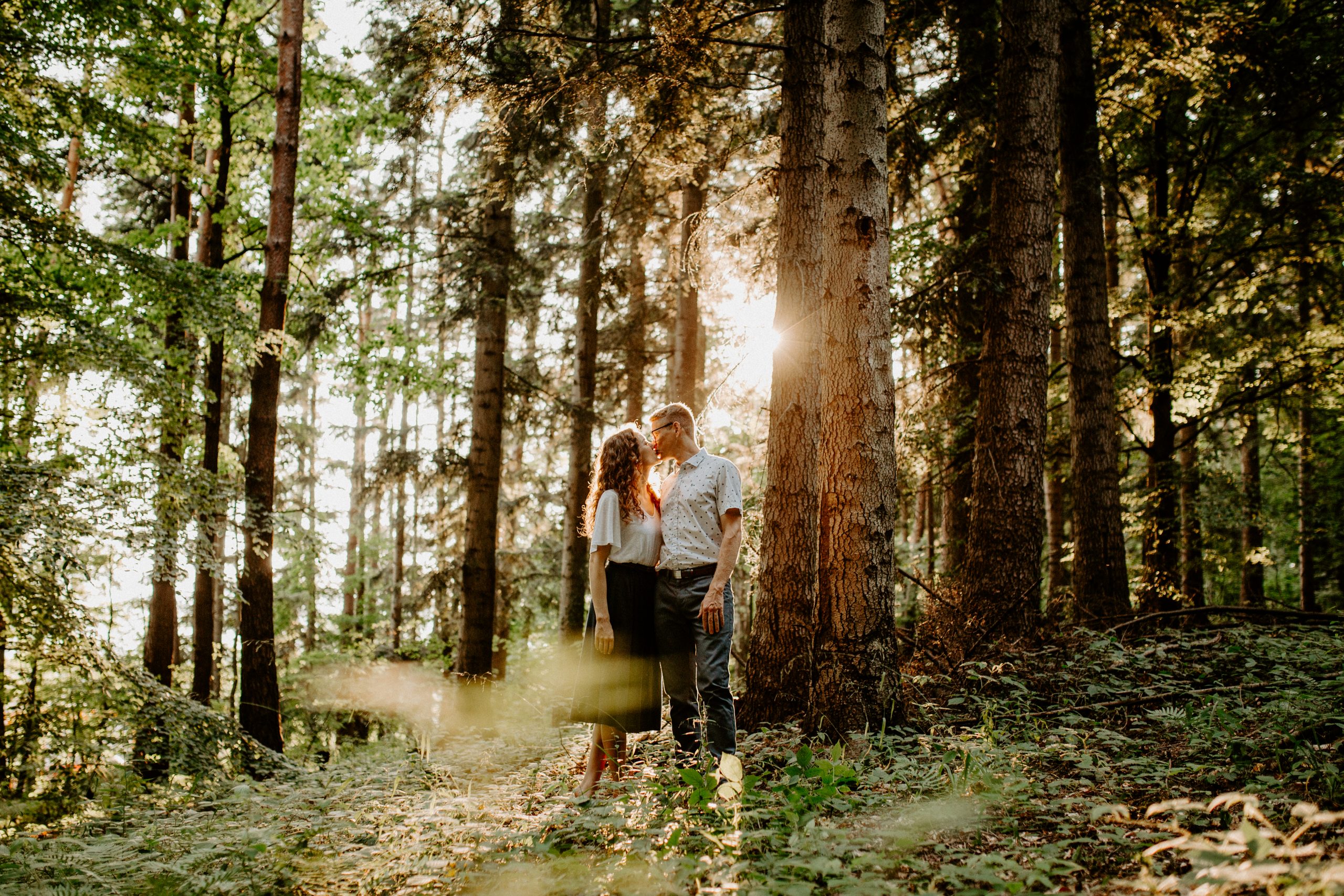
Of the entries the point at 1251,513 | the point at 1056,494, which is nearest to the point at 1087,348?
the point at 1251,513

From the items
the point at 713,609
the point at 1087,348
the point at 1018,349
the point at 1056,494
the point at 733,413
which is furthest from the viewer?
the point at 1056,494

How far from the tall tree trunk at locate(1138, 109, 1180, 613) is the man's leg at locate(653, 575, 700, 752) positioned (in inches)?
299

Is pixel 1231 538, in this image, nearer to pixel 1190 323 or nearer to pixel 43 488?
pixel 1190 323

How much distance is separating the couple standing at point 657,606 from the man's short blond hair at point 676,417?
0.19 metres

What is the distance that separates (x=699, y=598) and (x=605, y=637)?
58 centimetres

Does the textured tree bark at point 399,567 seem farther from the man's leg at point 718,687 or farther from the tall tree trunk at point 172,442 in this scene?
the man's leg at point 718,687

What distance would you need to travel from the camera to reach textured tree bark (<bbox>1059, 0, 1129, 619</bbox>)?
7.82 metres

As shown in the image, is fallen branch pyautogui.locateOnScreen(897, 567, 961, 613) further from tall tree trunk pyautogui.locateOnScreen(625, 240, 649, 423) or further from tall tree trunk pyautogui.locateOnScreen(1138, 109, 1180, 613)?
tall tree trunk pyautogui.locateOnScreen(625, 240, 649, 423)

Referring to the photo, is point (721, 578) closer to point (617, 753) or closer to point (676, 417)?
point (676, 417)

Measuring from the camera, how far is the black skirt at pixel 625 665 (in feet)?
13.3

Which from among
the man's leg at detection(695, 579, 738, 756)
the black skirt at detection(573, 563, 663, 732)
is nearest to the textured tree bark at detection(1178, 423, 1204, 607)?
the man's leg at detection(695, 579, 738, 756)

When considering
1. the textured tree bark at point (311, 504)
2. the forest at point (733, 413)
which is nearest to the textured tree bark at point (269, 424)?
the forest at point (733, 413)

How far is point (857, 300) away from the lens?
4.80 m

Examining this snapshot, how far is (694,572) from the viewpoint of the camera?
4.11 meters
